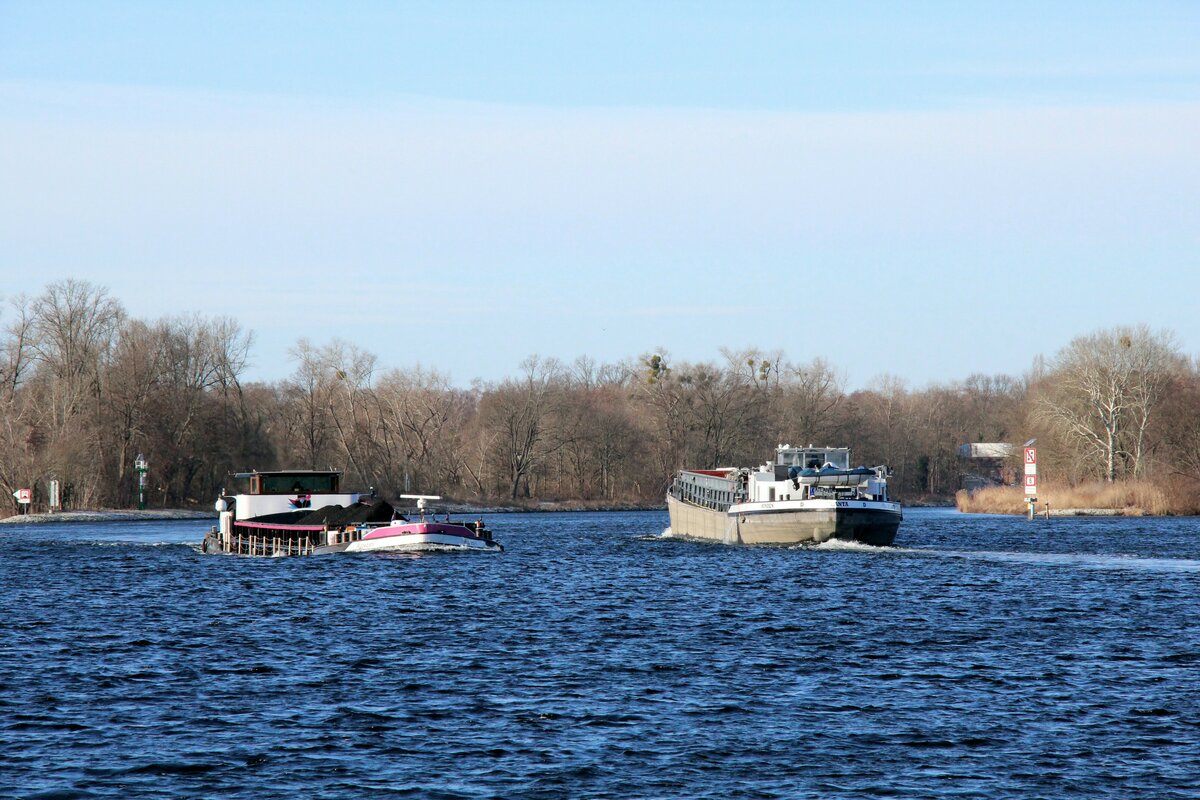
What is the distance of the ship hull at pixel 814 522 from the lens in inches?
2549

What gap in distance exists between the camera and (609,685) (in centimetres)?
2806

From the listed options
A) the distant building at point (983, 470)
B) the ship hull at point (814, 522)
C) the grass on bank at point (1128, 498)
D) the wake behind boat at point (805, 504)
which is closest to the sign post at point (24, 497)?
the wake behind boat at point (805, 504)

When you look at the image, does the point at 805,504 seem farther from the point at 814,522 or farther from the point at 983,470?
the point at 983,470

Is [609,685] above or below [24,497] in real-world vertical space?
below

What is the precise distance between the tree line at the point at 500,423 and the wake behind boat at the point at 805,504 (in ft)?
170


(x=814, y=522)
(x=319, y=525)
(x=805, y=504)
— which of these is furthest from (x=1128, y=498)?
(x=319, y=525)

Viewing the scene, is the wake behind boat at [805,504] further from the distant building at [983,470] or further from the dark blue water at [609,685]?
the distant building at [983,470]

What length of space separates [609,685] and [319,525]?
4611 centimetres

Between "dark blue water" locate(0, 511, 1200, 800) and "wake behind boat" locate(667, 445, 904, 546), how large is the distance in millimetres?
8905

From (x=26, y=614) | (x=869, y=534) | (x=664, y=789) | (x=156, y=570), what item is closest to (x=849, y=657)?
(x=664, y=789)

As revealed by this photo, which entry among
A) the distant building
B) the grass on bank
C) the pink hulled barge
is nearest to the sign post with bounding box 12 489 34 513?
the pink hulled barge

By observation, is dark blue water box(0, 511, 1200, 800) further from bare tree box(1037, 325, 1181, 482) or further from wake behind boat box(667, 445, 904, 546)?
bare tree box(1037, 325, 1181, 482)

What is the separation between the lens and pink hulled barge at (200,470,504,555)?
219 ft

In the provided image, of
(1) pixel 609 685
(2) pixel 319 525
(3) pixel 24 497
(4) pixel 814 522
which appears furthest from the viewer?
(3) pixel 24 497
